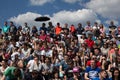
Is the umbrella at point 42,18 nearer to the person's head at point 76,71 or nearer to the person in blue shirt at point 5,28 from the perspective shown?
the person in blue shirt at point 5,28

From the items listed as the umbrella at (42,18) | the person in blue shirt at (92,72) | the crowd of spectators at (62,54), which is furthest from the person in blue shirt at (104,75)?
the umbrella at (42,18)

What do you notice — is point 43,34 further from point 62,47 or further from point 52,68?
point 52,68

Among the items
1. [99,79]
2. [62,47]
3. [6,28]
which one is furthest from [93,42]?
[6,28]

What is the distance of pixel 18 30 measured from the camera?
26.9 meters

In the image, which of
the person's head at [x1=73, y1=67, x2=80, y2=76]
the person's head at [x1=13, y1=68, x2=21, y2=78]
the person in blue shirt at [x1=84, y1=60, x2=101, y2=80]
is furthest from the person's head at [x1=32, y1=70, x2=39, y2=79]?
the person's head at [x1=13, y1=68, x2=21, y2=78]

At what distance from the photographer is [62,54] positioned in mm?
20312

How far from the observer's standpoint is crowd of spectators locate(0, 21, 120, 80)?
17125 millimetres

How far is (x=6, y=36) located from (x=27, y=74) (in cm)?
890

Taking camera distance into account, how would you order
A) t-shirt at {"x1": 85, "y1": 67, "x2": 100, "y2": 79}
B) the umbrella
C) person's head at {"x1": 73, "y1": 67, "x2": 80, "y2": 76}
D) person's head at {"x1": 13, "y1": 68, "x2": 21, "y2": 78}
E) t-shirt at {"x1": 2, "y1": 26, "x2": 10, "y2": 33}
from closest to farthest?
person's head at {"x1": 13, "y1": 68, "x2": 21, "y2": 78} < t-shirt at {"x1": 85, "y1": 67, "x2": 100, "y2": 79} < person's head at {"x1": 73, "y1": 67, "x2": 80, "y2": 76} < the umbrella < t-shirt at {"x1": 2, "y1": 26, "x2": 10, "y2": 33}

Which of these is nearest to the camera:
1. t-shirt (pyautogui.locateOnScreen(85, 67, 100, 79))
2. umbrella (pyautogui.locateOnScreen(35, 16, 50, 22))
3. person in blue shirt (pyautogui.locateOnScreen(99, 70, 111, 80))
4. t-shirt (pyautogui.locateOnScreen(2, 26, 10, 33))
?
person in blue shirt (pyautogui.locateOnScreen(99, 70, 111, 80))

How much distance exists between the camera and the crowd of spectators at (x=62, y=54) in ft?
56.2

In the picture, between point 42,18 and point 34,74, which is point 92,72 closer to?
point 34,74

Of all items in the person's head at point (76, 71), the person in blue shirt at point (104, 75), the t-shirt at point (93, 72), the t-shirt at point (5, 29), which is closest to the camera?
the person in blue shirt at point (104, 75)

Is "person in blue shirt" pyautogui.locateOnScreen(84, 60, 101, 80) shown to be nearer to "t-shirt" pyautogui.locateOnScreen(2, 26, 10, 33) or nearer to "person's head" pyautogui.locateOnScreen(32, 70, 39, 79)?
"person's head" pyautogui.locateOnScreen(32, 70, 39, 79)
